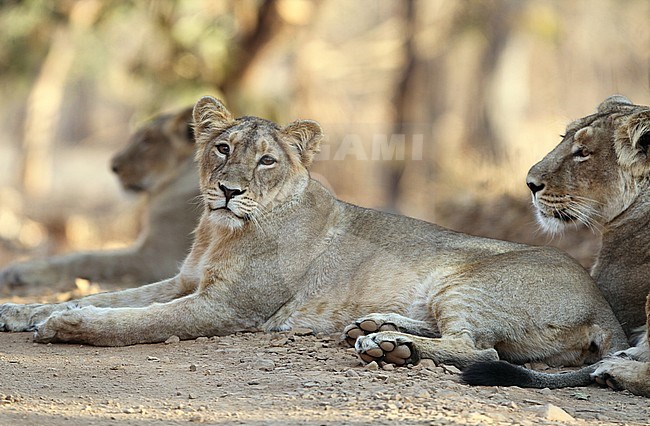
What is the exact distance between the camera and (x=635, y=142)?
5.08m

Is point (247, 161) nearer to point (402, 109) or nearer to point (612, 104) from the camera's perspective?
point (612, 104)

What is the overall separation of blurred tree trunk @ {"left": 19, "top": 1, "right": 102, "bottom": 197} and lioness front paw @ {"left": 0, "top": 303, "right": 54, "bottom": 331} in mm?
9884

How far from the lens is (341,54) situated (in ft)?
68.4

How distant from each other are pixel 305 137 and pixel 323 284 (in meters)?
0.83

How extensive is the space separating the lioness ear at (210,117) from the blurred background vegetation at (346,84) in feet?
9.08

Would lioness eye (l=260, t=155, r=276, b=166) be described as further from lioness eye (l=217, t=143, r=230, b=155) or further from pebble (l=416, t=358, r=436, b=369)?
pebble (l=416, t=358, r=436, b=369)

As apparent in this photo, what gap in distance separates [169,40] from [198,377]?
9.66 metres

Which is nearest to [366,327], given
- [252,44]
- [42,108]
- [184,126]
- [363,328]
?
[363,328]

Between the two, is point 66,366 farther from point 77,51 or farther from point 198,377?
point 77,51

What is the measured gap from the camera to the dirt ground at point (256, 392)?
11.7 feet

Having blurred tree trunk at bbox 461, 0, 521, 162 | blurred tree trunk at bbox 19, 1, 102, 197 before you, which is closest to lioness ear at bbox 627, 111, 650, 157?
blurred tree trunk at bbox 19, 1, 102, 197

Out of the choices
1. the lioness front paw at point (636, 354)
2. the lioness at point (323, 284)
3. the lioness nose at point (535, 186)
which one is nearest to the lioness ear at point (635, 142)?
the lioness nose at point (535, 186)

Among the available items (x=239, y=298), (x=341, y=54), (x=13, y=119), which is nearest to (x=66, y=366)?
(x=239, y=298)

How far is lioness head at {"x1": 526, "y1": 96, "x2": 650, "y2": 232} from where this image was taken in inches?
205
